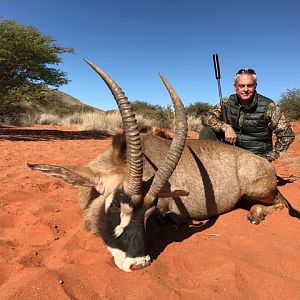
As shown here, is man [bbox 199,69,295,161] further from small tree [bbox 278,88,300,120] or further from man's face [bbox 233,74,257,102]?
small tree [bbox 278,88,300,120]

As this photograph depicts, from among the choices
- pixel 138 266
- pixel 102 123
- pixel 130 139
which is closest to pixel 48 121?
pixel 102 123

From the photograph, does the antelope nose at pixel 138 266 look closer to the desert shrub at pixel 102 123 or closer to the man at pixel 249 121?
the man at pixel 249 121

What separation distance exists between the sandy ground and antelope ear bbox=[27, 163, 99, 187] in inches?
31.4

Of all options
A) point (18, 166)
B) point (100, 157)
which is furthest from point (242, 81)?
point (18, 166)

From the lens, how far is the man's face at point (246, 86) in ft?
20.5

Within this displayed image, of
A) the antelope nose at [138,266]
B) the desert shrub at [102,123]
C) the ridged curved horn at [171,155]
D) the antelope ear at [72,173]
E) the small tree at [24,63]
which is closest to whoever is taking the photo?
the antelope ear at [72,173]

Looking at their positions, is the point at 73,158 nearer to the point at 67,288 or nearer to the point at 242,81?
the point at 242,81

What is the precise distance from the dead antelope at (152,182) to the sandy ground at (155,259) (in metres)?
0.20

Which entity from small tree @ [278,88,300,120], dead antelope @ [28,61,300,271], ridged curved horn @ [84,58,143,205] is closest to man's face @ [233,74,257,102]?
dead antelope @ [28,61,300,271]

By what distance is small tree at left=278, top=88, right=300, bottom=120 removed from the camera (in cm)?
2820

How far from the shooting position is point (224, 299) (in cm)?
323

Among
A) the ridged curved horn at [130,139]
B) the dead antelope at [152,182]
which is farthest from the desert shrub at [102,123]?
the ridged curved horn at [130,139]

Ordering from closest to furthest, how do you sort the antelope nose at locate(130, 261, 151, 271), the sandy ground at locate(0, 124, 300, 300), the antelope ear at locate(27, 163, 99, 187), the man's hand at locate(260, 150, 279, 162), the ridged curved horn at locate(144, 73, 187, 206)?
the sandy ground at locate(0, 124, 300, 300) < the antelope ear at locate(27, 163, 99, 187) < the antelope nose at locate(130, 261, 151, 271) < the ridged curved horn at locate(144, 73, 187, 206) < the man's hand at locate(260, 150, 279, 162)

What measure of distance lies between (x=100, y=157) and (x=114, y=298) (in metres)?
1.90
